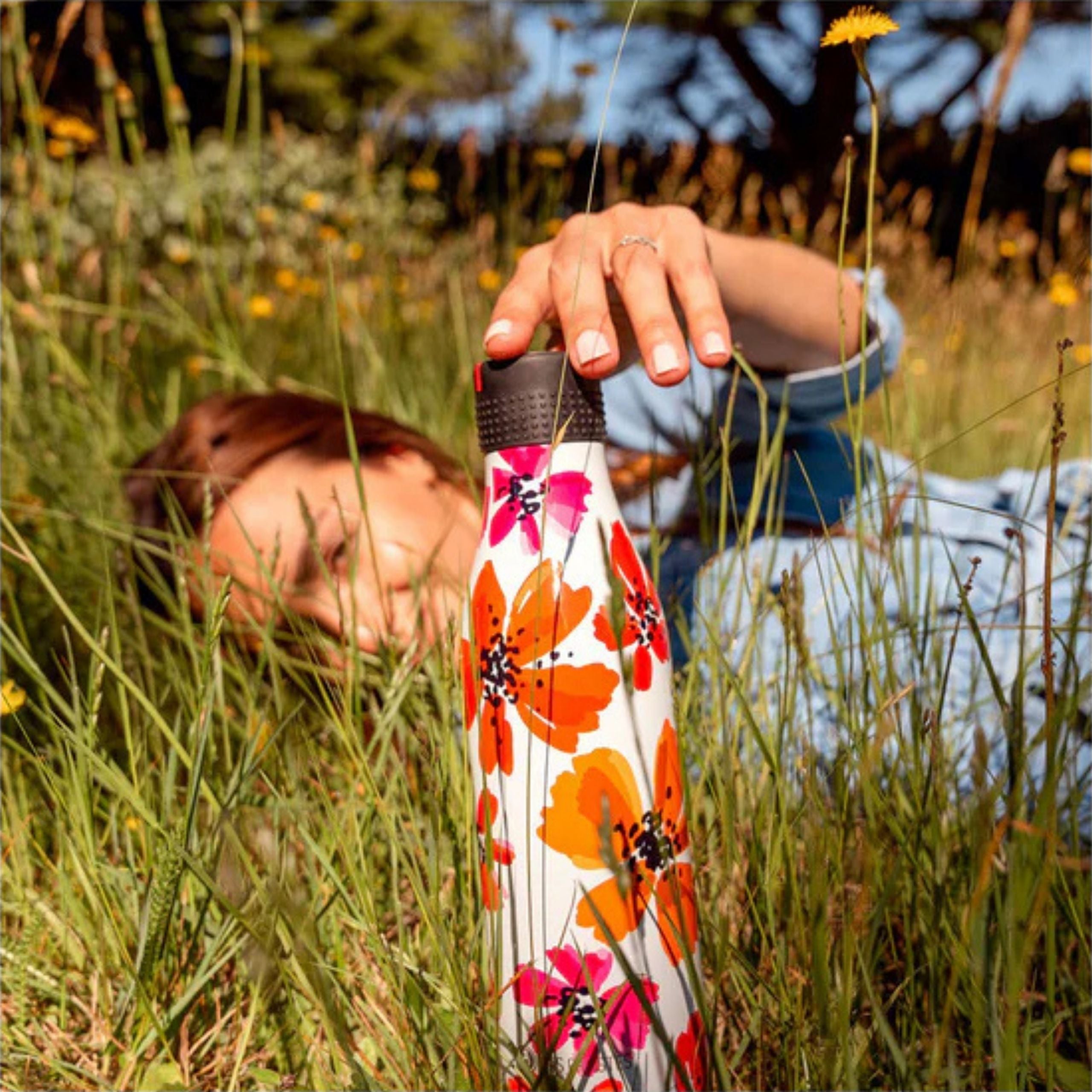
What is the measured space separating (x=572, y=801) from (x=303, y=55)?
8728mm

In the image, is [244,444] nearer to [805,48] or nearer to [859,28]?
[859,28]

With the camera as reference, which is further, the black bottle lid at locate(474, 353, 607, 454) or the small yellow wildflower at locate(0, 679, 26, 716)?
the small yellow wildflower at locate(0, 679, 26, 716)

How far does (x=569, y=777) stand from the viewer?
63 centimetres

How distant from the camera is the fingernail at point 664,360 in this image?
0.67m

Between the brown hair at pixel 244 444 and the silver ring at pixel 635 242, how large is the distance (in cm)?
61

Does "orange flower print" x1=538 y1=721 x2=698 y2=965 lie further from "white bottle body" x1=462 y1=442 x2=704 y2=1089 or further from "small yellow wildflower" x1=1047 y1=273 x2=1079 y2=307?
"small yellow wildflower" x1=1047 y1=273 x2=1079 y2=307

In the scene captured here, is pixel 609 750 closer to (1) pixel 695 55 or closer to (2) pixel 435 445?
(2) pixel 435 445

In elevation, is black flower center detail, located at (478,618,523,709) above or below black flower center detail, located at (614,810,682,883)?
Result: above

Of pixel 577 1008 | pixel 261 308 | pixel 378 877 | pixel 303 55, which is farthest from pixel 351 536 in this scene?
pixel 303 55

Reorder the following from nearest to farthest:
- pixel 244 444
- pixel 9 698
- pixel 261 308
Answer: pixel 9 698
pixel 244 444
pixel 261 308

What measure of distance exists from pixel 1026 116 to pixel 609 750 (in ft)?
23.9

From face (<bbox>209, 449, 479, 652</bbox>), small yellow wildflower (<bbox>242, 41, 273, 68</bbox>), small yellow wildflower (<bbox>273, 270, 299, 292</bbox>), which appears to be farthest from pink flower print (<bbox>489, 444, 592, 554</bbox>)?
small yellow wildflower (<bbox>273, 270, 299, 292</bbox>)

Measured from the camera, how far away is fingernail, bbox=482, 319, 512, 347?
0.67 meters

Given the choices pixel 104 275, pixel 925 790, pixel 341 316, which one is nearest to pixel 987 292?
pixel 341 316
